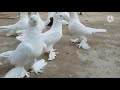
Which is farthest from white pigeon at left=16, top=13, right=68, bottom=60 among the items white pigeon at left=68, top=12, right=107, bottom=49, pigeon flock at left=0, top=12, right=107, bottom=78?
white pigeon at left=68, top=12, right=107, bottom=49

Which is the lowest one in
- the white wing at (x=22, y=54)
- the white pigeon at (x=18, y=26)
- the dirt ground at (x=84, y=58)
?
the dirt ground at (x=84, y=58)

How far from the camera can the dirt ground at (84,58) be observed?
7.10ft

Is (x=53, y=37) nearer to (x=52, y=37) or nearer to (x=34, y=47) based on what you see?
(x=52, y=37)

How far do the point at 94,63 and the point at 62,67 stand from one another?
13.9 inches

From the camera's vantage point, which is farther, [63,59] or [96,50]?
[96,50]

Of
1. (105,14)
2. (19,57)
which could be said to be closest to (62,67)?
(19,57)

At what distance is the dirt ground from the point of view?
7.10 ft

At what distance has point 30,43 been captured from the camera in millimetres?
2010

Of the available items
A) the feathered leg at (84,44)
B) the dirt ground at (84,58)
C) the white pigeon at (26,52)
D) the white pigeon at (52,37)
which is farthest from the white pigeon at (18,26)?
the white pigeon at (26,52)

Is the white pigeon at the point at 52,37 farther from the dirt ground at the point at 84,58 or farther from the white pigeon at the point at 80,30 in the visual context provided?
the white pigeon at the point at 80,30

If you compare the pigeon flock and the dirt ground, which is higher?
the pigeon flock

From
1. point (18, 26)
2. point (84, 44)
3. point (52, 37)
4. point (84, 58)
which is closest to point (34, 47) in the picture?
point (52, 37)

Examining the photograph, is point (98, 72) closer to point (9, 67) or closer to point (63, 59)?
point (63, 59)

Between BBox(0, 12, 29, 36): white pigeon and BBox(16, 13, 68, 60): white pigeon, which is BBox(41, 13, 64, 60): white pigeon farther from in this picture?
BBox(0, 12, 29, 36): white pigeon
